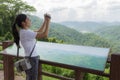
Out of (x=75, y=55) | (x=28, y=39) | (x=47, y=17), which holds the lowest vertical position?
(x=75, y=55)

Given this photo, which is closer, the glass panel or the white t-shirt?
the glass panel

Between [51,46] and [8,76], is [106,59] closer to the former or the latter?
[51,46]

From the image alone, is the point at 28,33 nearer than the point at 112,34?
Yes

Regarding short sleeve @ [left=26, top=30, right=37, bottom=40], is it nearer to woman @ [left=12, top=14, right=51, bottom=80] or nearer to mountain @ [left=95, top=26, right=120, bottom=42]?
woman @ [left=12, top=14, right=51, bottom=80]

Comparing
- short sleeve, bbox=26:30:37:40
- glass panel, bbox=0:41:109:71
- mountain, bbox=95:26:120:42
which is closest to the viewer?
glass panel, bbox=0:41:109:71

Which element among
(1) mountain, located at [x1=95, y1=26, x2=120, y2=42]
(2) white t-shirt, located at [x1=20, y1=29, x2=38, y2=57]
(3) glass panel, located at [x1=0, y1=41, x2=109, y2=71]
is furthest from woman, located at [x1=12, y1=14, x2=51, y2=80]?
(1) mountain, located at [x1=95, y1=26, x2=120, y2=42]

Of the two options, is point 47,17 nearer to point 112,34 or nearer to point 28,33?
point 28,33

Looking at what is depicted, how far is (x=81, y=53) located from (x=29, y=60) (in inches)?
22.8

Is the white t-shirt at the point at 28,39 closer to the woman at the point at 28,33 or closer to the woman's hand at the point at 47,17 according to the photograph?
the woman at the point at 28,33

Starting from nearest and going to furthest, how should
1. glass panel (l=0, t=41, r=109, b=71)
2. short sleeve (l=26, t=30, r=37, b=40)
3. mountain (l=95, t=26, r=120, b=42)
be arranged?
glass panel (l=0, t=41, r=109, b=71) → short sleeve (l=26, t=30, r=37, b=40) → mountain (l=95, t=26, r=120, b=42)

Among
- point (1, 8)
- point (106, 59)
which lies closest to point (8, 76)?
point (106, 59)

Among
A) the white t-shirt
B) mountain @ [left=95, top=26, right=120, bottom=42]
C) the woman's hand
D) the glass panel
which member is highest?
the woman's hand

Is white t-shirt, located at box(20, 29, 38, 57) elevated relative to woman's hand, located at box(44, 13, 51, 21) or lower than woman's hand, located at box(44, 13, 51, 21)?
lower

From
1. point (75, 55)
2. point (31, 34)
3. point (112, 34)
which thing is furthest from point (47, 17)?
point (112, 34)
